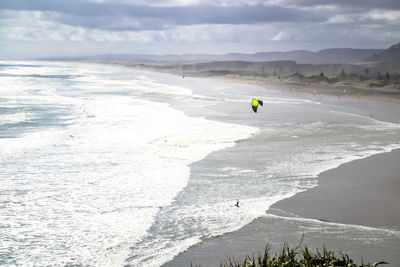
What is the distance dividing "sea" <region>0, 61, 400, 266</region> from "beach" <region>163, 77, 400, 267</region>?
312 millimetres

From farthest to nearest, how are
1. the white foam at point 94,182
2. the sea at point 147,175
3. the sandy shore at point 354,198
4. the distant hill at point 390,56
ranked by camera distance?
1. the distant hill at point 390,56
2. the sandy shore at point 354,198
3. the sea at point 147,175
4. the white foam at point 94,182

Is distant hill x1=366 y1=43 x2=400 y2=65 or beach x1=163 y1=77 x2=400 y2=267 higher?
distant hill x1=366 y1=43 x2=400 y2=65

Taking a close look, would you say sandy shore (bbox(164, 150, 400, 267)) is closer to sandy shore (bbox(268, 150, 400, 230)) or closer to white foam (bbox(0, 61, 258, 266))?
sandy shore (bbox(268, 150, 400, 230))

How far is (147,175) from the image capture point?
45.6 ft

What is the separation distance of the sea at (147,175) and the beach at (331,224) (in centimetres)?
31

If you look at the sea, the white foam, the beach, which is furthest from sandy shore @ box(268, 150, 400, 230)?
the white foam

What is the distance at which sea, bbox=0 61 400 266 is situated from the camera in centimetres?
908

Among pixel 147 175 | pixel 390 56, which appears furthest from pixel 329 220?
pixel 390 56

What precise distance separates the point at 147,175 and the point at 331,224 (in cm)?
580

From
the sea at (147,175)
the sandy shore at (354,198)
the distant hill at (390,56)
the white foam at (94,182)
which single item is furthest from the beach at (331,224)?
the distant hill at (390,56)

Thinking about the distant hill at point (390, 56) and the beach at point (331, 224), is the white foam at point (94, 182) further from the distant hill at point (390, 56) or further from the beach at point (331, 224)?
the distant hill at point (390, 56)

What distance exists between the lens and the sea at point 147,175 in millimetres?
9078

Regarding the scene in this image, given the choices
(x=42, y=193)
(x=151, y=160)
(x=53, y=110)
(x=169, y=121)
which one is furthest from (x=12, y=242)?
(x=53, y=110)

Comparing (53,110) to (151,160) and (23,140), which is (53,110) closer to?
(23,140)
